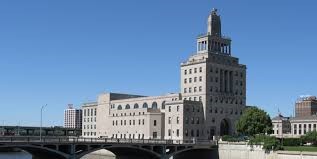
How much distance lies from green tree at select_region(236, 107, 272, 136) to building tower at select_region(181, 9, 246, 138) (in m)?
14.3

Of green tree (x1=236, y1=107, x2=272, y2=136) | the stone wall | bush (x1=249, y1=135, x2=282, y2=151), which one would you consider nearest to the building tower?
green tree (x1=236, y1=107, x2=272, y2=136)

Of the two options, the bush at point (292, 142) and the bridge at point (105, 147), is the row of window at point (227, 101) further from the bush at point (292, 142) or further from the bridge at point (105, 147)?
the bush at point (292, 142)

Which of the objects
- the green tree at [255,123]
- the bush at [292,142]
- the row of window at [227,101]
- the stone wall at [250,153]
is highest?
the row of window at [227,101]

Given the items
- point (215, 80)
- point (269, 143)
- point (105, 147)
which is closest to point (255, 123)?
point (215, 80)

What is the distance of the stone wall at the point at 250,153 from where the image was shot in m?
109

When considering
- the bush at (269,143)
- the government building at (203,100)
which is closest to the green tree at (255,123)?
the government building at (203,100)

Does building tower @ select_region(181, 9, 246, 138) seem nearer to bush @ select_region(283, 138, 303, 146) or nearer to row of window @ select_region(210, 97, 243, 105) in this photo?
row of window @ select_region(210, 97, 243, 105)

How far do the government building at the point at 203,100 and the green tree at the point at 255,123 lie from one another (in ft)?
47.2

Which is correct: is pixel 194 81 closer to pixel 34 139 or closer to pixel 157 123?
pixel 157 123

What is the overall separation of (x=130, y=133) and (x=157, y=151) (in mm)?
56977

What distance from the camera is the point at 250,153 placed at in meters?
124

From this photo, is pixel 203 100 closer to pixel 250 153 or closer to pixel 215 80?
pixel 215 80

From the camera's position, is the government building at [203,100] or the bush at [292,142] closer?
the bush at [292,142]

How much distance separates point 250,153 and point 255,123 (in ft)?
74.5
